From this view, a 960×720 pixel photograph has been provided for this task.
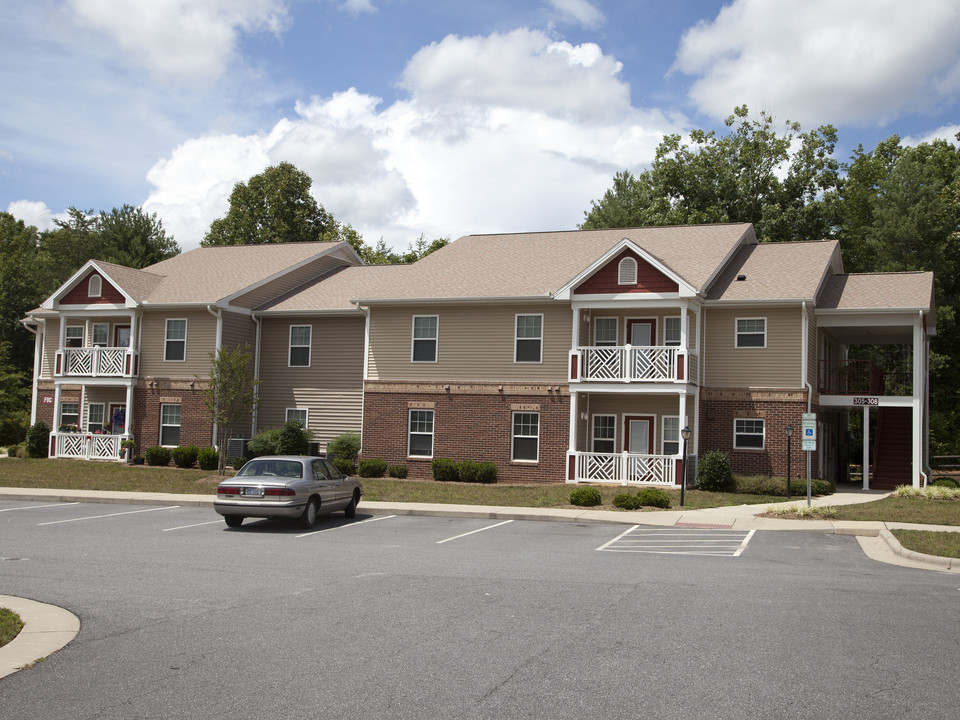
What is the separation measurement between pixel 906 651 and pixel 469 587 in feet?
17.3

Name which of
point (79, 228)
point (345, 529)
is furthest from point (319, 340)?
point (79, 228)

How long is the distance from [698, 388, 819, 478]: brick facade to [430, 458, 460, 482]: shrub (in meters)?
7.73

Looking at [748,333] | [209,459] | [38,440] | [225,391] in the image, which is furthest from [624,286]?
[38,440]

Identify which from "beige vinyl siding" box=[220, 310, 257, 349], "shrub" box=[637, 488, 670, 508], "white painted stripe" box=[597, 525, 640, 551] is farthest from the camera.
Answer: "beige vinyl siding" box=[220, 310, 257, 349]

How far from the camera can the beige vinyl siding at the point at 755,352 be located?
28188mm

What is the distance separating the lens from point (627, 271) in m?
28.3

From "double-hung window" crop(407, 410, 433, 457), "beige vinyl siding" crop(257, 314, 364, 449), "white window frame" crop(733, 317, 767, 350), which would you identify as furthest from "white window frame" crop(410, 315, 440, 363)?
"white window frame" crop(733, 317, 767, 350)

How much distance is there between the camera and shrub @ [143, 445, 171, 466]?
32906 millimetres

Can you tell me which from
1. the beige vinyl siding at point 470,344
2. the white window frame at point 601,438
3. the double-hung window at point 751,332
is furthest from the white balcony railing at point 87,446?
the double-hung window at point 751,332

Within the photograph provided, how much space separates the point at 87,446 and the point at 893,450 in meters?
29.2

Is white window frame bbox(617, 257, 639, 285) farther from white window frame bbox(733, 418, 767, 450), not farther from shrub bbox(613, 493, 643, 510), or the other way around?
shrub bbox(613, 493, 643, 510)

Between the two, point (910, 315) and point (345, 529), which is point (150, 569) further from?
point (910, 315)

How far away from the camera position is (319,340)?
1330 inches

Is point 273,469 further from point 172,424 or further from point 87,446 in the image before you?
point 87,446
